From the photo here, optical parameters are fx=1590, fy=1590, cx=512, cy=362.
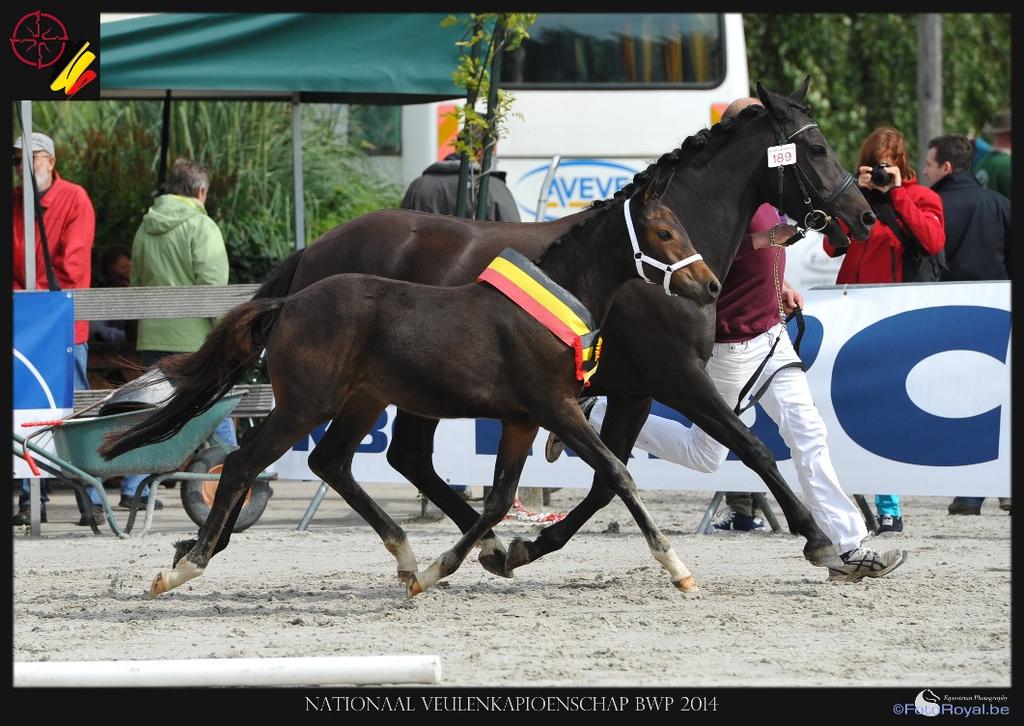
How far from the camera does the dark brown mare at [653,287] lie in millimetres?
6770

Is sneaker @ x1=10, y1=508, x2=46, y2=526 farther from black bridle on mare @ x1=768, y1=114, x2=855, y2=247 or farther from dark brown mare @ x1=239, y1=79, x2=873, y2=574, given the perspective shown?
black bridle on mare @ x1=768, y1=114, x2=855, y2=247

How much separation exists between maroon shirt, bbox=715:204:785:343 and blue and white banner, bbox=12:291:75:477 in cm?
372

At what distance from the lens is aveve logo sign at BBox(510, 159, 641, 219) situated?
1325cm

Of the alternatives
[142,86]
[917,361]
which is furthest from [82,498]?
[917,361]

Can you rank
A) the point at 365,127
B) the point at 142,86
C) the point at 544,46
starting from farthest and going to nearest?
the point at 365,127 → the point at 544,46 → the point at 142,86

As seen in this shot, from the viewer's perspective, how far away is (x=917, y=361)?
8414 mm

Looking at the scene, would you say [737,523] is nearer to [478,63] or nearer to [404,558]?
[404,558]

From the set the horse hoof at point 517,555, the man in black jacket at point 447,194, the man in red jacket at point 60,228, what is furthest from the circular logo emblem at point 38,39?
the horse hoof at point 517,555

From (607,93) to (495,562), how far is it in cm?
736

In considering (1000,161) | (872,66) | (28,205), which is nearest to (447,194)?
(28,205)

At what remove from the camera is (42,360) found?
8.71 meters

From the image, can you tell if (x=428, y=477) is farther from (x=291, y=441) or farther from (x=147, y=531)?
(x=147, y=531)

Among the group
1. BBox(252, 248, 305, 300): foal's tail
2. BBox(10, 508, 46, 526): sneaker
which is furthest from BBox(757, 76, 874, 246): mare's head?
BBox(10, 508, 46, 526): sneaker

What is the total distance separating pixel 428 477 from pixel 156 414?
4.35 feet
